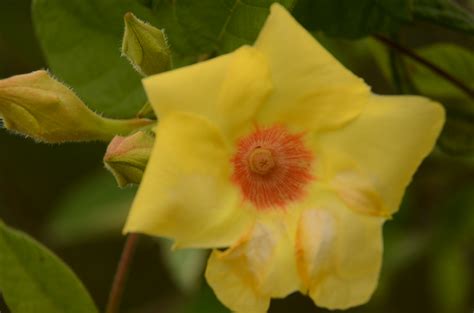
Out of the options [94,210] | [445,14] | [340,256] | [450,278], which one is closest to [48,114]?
[340,256]

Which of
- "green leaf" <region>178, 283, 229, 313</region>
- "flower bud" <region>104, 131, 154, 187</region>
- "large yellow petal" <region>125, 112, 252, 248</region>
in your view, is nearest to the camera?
"large yellow petal" <region>125, 112, 252, 248</region>

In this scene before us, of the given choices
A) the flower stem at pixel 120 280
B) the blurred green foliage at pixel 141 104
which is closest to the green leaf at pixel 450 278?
the blurred green foliage at pixel 141 104

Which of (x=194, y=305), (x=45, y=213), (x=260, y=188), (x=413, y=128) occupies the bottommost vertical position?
(x=45, y=213)

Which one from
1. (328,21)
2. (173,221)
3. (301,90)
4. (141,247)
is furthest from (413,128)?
(141,247)

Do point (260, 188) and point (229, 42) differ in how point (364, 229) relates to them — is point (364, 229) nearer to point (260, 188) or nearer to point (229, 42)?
point (260, 188)

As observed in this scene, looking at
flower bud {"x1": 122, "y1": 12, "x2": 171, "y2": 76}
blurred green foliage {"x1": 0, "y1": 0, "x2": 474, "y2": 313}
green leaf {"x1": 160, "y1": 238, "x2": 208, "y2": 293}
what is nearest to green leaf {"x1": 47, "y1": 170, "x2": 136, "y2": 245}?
blurred green foliage {"x1": 0, "y1": 0, "x2": 474, "y2": 313}

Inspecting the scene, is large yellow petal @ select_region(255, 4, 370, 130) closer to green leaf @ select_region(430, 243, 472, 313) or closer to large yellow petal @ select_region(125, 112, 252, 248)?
large yellow petal @ select_region(125, 112, 252, 248)
